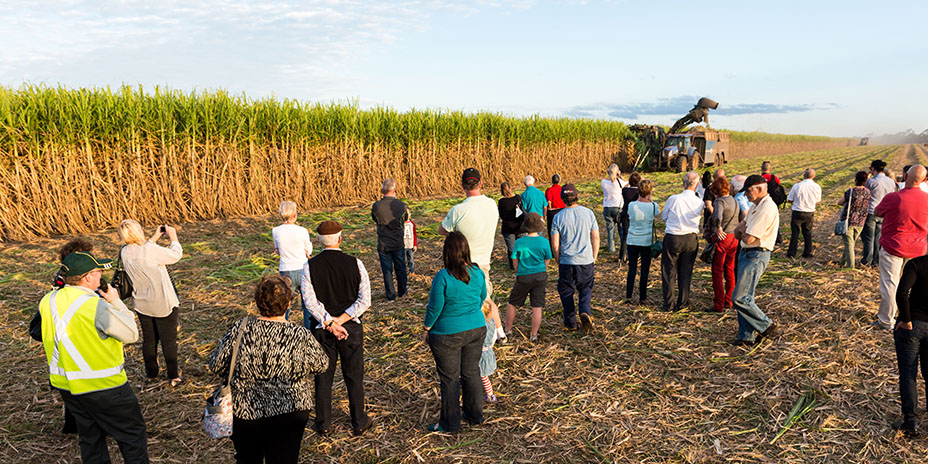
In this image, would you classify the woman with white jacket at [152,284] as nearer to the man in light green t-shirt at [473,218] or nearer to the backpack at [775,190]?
the man in light green t-shirt at [473,218]

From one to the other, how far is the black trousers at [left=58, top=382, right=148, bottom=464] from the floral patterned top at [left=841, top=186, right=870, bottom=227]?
10.9m

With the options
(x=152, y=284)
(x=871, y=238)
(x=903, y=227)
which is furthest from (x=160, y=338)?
(x=871, y=238)

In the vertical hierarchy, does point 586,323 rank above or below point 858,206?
below

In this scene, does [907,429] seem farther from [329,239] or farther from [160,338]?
[160,338]

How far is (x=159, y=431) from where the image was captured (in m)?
4.70

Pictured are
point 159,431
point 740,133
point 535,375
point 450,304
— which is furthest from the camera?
point 740,133

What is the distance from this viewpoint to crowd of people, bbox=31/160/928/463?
126 inches

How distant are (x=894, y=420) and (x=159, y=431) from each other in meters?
6.84

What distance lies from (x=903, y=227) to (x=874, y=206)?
3551 mm

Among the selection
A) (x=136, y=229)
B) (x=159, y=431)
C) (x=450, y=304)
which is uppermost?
(x=136, y=229)

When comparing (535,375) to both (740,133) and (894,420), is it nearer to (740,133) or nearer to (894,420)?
(894,420)

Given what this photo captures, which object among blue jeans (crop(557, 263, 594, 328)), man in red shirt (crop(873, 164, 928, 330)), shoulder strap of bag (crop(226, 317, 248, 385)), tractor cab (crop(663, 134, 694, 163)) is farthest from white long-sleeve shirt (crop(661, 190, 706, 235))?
tractor cab (crop(663, 134, 694, 163))

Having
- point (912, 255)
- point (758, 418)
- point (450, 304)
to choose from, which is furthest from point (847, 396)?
point (450, 304)

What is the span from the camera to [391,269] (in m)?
8.27
